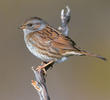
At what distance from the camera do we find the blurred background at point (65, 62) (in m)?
8.98

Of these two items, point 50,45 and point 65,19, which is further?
point 65,19

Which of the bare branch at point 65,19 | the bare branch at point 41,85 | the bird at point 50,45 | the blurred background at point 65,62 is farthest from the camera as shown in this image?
the blurred background at point 65,62

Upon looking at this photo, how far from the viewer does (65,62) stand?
948 centimetres

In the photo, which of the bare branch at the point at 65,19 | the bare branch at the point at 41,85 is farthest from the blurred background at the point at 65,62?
the bare branch at the point at 41,85

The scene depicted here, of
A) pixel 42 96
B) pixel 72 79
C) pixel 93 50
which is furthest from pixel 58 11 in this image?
pixel 42 96

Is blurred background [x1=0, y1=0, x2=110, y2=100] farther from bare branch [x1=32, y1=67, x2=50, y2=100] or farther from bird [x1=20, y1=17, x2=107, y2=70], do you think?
bare branch [x1=32, y1=67, x2=50, y2=100]

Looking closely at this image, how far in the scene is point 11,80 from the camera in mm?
9242

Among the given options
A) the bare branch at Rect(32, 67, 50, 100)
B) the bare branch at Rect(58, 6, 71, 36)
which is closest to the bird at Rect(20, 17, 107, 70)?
the bare branch at Rect(58, 6, 71, 36)

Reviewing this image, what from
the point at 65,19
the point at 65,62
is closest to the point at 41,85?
the point at 65,19

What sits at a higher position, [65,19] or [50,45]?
[65,19]

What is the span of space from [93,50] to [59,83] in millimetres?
1376

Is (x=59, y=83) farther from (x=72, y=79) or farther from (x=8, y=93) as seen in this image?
(x=8, y=93)

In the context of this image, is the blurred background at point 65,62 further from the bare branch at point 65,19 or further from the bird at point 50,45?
the bird at point 50,45

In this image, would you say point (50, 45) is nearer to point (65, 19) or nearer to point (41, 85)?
point (65, 19)
